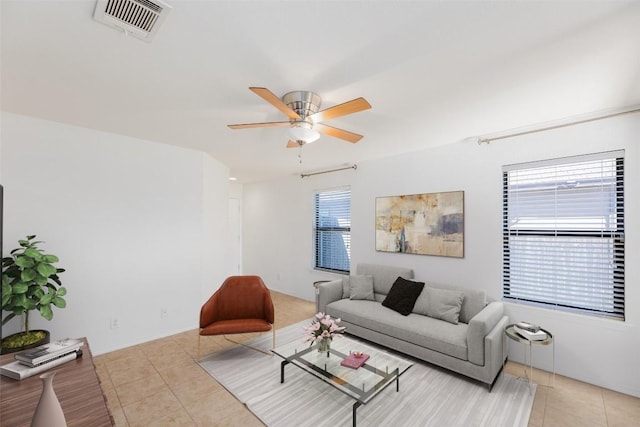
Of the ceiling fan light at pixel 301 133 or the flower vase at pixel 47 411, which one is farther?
the ceiling fan light at pixel 301 133

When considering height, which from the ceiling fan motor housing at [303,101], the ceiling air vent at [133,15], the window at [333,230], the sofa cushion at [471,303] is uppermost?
the ceiling air vent at [133,15]

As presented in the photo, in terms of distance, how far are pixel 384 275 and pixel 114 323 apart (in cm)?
344

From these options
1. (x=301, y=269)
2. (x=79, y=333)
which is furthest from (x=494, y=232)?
(x=79, y=333)

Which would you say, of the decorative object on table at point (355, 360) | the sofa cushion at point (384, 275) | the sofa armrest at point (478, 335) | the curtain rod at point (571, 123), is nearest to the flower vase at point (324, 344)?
the decorative object on table at point (355, 360)

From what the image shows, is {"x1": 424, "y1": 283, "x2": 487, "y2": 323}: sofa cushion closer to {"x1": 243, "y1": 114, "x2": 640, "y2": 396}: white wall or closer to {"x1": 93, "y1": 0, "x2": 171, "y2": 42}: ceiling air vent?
{"x1": 243, "y1": 114, "x2": 640, "y2": 396}: white wall

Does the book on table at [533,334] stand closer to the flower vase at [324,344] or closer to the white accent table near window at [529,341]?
the white accent table near window at [529,341]

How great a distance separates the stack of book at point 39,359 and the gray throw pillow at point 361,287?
2957mm

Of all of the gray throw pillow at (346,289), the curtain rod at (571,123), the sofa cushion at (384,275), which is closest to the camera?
the curtain rod at (571,123)

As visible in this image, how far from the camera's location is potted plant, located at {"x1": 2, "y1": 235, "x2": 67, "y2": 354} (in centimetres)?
227

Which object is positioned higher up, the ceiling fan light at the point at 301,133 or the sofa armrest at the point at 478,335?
the ceiling fan light at the point at 301,133

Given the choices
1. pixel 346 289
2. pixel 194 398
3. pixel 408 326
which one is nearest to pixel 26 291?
pixel 194 398

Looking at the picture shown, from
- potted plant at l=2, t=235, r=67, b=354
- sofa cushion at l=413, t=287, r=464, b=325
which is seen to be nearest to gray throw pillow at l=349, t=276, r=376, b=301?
sofa cushion at l=413, t=287, r=464, b=325

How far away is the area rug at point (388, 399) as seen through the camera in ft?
6.91

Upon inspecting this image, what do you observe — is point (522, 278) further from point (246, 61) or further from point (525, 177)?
point (246, 61)
